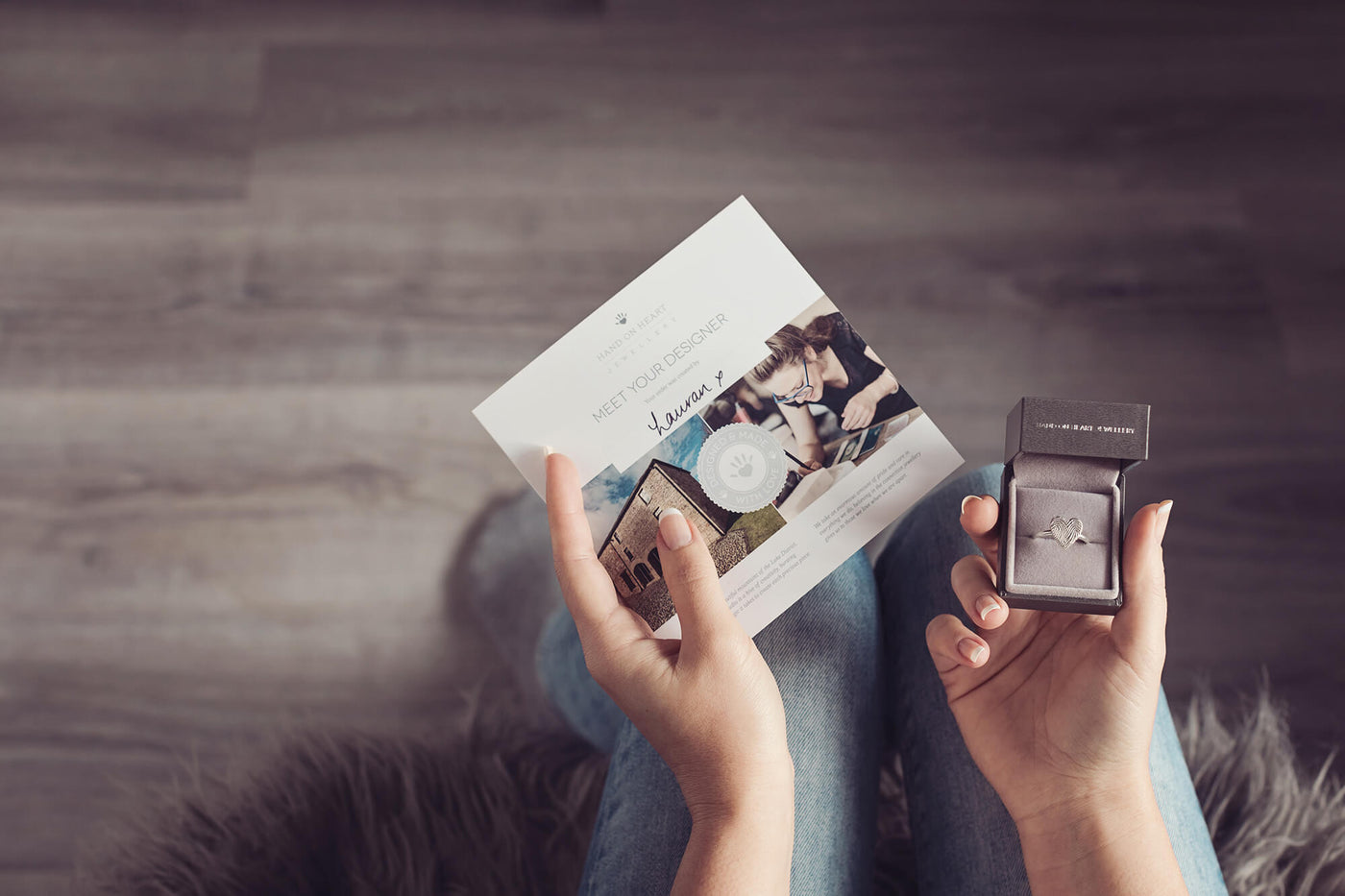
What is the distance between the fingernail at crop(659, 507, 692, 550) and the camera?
1.84 feet

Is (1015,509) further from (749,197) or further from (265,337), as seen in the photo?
(265,337)

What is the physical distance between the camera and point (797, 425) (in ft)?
2.08

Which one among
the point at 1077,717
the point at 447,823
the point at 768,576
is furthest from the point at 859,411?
the point at 447,823

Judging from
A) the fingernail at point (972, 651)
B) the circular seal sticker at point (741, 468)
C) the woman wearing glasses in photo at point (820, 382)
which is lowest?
the fingernail at point (972, 651)

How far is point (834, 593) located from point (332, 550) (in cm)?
66

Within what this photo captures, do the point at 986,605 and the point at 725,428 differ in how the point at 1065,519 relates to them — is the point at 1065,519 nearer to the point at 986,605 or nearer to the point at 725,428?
the point at 986,605

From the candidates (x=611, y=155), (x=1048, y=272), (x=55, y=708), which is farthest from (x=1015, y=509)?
(x=55, y=708)

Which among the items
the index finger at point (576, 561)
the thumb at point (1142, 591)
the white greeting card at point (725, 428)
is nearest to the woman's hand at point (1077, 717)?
the thumb at point (1142, 591)

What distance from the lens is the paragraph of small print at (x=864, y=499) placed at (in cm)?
63

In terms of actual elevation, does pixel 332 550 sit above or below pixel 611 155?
below

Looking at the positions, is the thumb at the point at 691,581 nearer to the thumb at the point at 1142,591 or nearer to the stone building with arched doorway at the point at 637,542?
the stone building with arched doorway at the point at 637,542

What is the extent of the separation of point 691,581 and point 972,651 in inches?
7.7

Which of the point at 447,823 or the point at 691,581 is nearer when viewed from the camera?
the point at 691,581

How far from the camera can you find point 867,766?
686 millimetres
